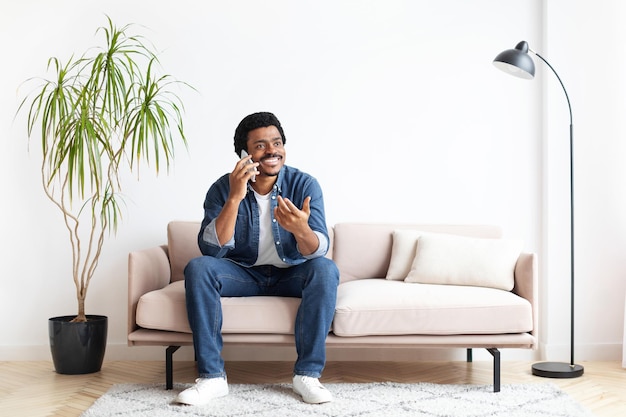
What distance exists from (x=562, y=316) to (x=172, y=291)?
206 cm

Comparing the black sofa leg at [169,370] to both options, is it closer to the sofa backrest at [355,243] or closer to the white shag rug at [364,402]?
the white shag rug at [364,402]

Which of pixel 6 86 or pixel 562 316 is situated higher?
pixel 6 86

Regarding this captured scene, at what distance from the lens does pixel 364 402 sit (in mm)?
2914

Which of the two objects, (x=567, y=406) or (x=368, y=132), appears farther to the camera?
(x=368, y=132)

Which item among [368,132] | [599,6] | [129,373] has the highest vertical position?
[599,6]

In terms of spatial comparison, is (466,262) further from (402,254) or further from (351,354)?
(351,354)

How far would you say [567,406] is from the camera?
2852 millimetres

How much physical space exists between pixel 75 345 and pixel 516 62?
2.43m

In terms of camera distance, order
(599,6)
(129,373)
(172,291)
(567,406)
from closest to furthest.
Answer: (567,406)
(172,291)
(129,373)
(599,6)

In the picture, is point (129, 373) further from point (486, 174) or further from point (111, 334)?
point (486, 174)

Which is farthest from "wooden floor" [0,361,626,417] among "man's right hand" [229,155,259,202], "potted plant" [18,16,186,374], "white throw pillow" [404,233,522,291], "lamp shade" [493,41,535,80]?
"lamp shade" [493,41,535,80]

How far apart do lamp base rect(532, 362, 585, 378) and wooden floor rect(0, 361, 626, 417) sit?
0.04 meters

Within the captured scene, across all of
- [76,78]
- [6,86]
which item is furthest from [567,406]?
[6,86]

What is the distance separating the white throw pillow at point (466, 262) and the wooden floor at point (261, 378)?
460mm
